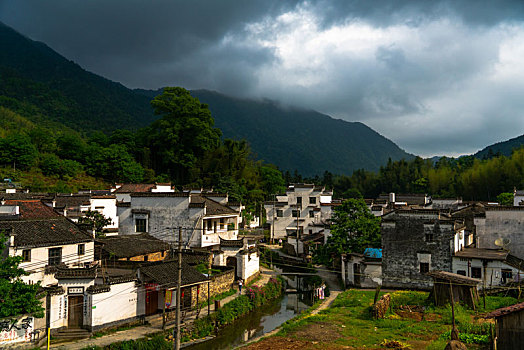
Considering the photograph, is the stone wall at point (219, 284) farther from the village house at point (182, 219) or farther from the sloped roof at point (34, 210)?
the sloped roof at point (34, 210)

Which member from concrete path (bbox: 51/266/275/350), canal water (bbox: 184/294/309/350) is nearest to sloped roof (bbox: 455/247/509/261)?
canal water (bbox: 184/294/309/350)

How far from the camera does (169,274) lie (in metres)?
20.2

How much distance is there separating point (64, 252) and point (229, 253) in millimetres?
11006

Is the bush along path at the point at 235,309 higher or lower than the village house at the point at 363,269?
lower

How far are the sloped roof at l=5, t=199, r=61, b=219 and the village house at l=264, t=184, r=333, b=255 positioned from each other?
27.3 metres

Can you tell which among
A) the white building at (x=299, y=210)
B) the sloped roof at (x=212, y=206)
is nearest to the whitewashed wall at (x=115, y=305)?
the sloped roof at (x=212, y=206)

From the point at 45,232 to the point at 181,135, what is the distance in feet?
130

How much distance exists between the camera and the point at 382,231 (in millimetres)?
26125

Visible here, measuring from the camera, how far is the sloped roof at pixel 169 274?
1930 cm

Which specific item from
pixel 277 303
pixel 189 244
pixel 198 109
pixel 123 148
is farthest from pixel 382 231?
pixel 123 148

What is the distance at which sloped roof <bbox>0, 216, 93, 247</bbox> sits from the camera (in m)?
18.6

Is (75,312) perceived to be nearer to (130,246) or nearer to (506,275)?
(130,246)

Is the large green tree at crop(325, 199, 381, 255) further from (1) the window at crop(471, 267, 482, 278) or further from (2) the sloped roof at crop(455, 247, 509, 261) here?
(1) the window at crop(471, 267, 482, 278)

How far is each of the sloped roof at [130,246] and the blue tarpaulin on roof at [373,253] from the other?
1393 cm
